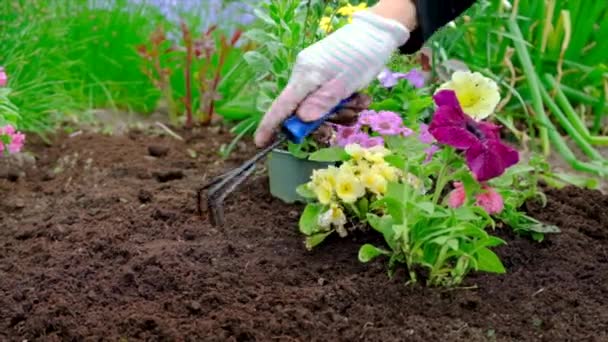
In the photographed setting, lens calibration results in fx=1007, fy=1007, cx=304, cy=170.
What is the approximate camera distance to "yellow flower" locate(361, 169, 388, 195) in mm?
2188

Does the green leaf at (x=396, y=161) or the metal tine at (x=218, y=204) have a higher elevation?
the green leaf at (x=396, y=161)

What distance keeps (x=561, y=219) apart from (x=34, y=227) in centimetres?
134

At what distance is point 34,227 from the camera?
2551 mm

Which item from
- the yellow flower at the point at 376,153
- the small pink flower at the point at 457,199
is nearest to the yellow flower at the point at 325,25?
the yellow flower at the point at 376,153

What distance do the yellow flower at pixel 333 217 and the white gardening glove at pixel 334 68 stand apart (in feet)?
0.83

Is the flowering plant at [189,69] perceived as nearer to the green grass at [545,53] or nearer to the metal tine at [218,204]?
the green grass at [545,53]

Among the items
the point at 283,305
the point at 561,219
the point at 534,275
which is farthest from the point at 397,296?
the point at 561,219

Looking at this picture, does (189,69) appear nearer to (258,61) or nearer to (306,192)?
(258,61)

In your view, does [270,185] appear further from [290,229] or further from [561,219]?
[561,219]

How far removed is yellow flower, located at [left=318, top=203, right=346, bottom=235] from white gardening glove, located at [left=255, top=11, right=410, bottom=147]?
0.83 ft

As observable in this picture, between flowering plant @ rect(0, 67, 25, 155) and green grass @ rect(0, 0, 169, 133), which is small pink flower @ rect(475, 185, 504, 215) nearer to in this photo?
flowering plant @ rect(0, 67, 25, 155)

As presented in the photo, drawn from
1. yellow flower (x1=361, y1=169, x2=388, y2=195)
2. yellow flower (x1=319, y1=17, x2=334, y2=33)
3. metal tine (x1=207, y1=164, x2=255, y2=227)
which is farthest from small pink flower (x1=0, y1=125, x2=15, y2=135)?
yellow flower (x1=361, y1=169, x2=388, y2=195)

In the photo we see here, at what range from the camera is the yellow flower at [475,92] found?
206 centimetres

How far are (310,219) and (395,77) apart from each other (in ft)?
1.59
